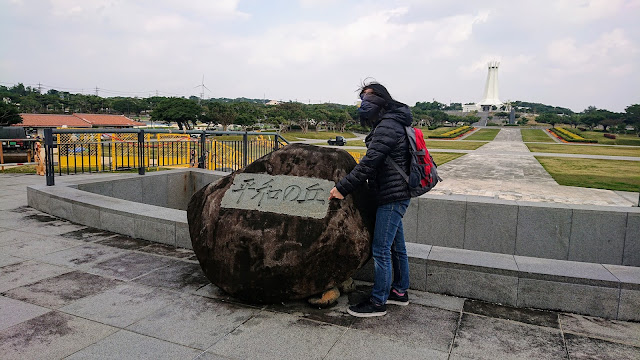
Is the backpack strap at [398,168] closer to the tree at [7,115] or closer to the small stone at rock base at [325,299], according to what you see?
the small stone at rock base at [325,299]

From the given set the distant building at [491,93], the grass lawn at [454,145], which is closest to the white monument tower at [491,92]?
the distant building at [491,93]

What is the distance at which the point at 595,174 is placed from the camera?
17.9 meters

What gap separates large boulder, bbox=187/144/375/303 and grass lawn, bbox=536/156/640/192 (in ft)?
44.3

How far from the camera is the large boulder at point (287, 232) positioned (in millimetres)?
3578

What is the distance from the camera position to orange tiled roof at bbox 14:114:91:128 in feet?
182

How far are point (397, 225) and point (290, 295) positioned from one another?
1.04 m

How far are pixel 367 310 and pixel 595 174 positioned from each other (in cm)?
1801

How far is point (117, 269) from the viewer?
14.5 ft

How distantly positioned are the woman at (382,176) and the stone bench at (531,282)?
0.58m

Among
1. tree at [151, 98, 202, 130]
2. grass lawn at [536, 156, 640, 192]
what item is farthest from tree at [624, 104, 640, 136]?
tree at [151, 98, 202, 130]

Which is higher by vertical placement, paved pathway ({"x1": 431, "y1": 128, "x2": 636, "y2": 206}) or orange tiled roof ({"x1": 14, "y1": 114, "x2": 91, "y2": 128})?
orange tiled roof ({"x1": 14, "y1": 114, "x2": 91, "y2": 128})

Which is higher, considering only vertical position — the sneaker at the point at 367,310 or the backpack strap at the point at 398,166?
the backpack strap at the point at 398,166

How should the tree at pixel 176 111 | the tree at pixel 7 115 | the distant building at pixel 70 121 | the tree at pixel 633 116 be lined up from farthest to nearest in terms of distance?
the tree at pixel 633 116 → the tree at pixel 176 111 → the distant building at pixel 70 121 → the tree at pixel 7 115

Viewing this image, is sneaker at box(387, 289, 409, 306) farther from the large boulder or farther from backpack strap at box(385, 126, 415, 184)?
backpack strap at box(385, 126, 415, 184)
